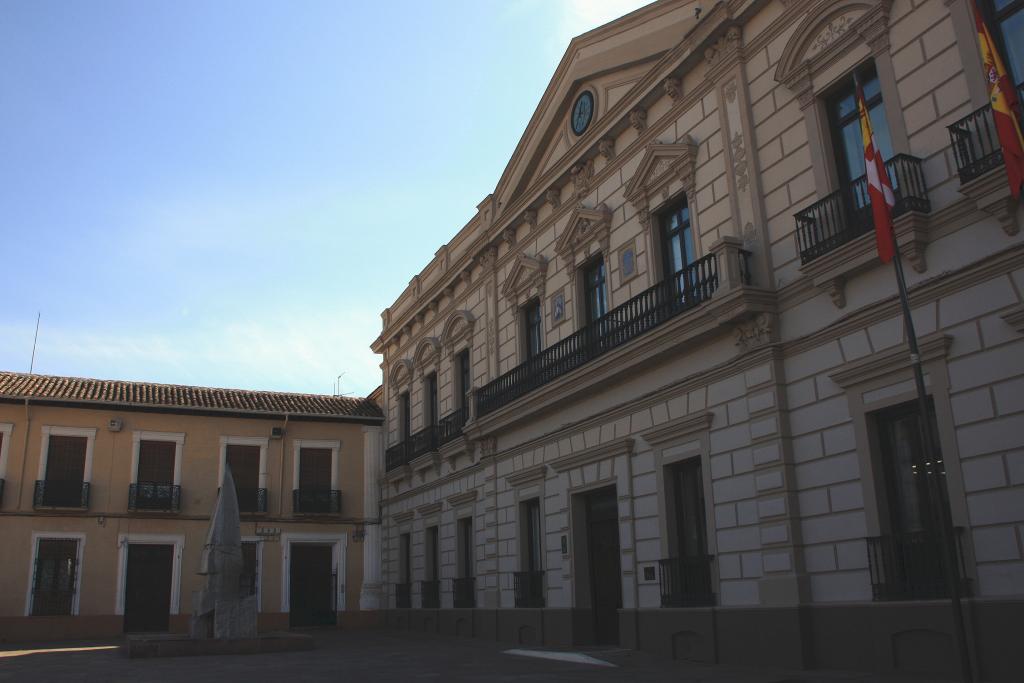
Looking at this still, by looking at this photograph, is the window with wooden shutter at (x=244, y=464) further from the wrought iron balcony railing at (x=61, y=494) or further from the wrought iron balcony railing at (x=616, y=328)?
the wrought iron balcony railing at (x=616, y=328)

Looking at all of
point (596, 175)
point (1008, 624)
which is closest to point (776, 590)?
point (1008, 624)

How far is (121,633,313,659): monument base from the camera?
15.0m

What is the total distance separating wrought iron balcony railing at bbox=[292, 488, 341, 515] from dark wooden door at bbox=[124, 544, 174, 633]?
3733mm

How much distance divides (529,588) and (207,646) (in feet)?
19.8

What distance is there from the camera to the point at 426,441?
24.3 metres

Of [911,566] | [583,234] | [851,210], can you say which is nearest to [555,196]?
[583,234]

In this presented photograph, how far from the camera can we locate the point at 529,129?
1950 centimetres

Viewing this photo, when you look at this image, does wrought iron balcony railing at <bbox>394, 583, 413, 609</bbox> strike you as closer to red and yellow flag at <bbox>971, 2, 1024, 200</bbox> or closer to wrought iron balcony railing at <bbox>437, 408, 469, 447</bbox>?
wrought iron balcony railing at <bbox>437, 408, 469, 447</bbox>

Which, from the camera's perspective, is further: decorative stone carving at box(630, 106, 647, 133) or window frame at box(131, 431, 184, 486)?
window frame at box(131, 431, 184, 486)

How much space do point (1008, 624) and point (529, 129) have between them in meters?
13.8

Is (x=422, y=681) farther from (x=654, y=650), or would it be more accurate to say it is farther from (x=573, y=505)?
(x=573, y=505)

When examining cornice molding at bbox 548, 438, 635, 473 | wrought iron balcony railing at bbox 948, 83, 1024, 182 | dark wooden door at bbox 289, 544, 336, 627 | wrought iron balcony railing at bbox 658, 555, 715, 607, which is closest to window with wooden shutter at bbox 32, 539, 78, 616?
dark wooden door at bbox 289, 544, 336, 627

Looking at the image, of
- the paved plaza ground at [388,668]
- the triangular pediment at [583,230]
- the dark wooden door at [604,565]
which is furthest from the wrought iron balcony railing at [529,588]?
the triangular pediment at [583,230]

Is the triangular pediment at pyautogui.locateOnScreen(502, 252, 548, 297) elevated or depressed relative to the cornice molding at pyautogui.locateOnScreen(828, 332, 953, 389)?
elevated
